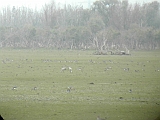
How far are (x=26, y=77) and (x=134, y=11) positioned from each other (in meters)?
3.42

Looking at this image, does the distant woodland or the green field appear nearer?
the green field

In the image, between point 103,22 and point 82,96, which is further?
point 103,22

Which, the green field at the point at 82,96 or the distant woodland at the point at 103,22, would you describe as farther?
the distant woodland at the point at 103,22

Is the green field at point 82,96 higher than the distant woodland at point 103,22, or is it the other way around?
the distant woodland at point 103,22

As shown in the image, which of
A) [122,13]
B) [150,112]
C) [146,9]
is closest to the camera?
[150,112]

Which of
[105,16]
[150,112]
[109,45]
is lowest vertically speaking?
[150,112]

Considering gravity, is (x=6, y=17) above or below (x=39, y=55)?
above

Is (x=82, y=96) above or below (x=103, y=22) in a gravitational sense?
below

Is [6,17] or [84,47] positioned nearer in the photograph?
[6,17]

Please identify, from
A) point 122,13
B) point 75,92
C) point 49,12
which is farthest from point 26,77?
point 122,13

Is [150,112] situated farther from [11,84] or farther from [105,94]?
[11,84]

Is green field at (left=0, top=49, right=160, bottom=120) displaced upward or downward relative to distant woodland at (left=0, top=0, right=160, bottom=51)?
downward

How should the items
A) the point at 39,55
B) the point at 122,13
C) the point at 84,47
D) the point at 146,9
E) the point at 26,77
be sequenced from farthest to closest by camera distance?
the point at 39,55 < the point at 84,47 < the point at 26,77 < the point at 122,13 < the point at 146,9

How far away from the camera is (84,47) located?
11352 millimetres
